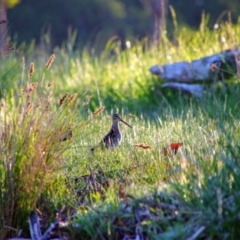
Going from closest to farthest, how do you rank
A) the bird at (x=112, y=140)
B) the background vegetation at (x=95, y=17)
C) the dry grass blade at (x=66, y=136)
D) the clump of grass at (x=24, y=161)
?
1. the clump of grass at (x=24, y=161)
2. the dry grass blade at (x=66, y=136)
3. the bird at (x=112, y=140)
4. the background vegetation at (x=95, y=17)

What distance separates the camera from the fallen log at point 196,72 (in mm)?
10016

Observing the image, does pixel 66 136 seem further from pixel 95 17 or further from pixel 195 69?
pixel 95 17

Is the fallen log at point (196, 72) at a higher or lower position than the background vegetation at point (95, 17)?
lower

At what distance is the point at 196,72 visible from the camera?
1048cm

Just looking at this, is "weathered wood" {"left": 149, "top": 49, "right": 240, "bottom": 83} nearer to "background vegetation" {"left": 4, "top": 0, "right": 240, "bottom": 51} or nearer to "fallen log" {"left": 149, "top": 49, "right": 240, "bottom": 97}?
"fallen log" {"left": 149, "top": 49, "right": 240, "bottom": 97}

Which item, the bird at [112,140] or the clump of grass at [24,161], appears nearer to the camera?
the clump of grass at [24,161]

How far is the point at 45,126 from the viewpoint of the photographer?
5453mm

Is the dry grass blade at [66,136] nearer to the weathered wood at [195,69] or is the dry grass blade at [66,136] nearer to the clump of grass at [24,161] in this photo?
the clump of grass at [24,161]

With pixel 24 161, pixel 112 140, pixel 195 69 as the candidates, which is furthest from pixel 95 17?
pixel 24 161

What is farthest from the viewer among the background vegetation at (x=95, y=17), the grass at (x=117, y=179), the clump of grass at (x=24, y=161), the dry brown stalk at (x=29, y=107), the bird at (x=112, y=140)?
the background vegetation at (x=95, y=17)

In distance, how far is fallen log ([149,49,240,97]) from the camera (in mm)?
10016

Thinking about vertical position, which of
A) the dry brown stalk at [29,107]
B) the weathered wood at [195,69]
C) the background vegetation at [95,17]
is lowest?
the dry brown stalk at [29,107]

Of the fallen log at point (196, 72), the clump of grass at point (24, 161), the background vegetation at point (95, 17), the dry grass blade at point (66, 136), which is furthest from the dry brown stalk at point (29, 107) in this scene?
the background vegetation at point (95, 17)

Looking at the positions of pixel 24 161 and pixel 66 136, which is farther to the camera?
pixel 66 136
